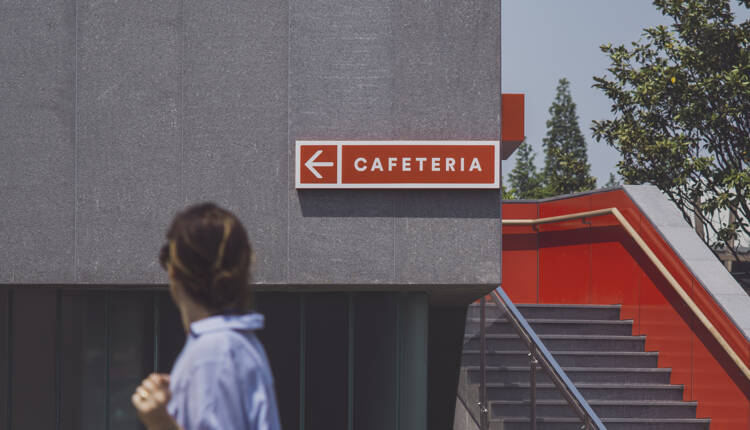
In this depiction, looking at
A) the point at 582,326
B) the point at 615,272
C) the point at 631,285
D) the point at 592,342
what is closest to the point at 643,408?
the point at 592,342

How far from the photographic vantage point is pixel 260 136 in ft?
24.3

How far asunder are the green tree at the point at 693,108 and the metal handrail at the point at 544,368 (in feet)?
27.8

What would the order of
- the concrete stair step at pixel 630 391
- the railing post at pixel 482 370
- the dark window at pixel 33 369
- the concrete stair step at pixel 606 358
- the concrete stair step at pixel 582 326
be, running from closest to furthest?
the dark window at pixel 33 369 < the railing post at pixel 482 370 < the concrete stair step at pixel 630 391 < the concrete stair step at pixel 606 358 < the concrete stair step at pixel 582 326

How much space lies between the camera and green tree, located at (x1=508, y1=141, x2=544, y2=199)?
74.1 meters

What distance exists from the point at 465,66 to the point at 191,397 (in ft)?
18.9

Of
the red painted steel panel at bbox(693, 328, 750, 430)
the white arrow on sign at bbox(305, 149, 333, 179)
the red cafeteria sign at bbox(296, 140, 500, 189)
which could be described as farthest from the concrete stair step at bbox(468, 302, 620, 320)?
the white arrow on sign at bbox(305, 149, 333, 179)

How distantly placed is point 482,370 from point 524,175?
70.6 metres

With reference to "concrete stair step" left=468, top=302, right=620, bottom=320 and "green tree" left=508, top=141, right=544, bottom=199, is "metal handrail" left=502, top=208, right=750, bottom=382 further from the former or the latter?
"green tree" left=508, top=141, right=544, bottom=199

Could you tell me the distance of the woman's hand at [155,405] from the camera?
2121mm

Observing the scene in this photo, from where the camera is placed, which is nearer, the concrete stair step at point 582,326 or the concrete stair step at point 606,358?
the concrete stair step at point 606,358

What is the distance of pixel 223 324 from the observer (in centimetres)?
216

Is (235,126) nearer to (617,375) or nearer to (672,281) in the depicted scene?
(672,281)

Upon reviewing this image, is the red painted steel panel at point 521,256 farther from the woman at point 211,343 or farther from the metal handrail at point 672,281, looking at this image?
the woman at point 211,343

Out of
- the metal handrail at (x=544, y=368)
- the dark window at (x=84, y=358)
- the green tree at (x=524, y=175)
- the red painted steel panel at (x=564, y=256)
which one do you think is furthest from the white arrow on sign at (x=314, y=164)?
the green tree at (x=524, y=175)
